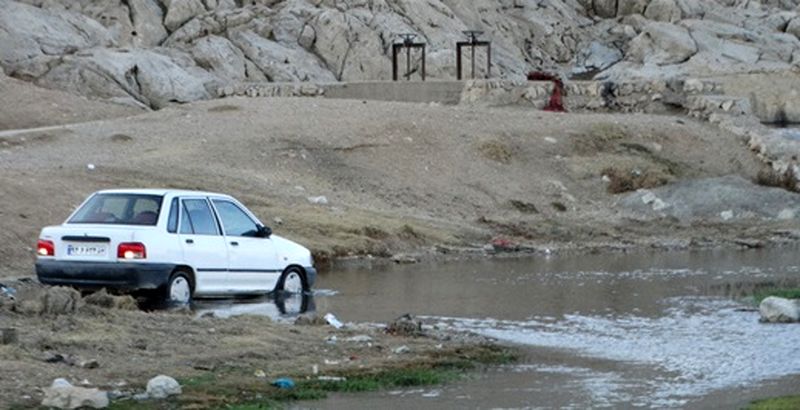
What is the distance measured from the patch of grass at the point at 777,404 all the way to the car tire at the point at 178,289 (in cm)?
756

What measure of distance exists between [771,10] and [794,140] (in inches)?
1481

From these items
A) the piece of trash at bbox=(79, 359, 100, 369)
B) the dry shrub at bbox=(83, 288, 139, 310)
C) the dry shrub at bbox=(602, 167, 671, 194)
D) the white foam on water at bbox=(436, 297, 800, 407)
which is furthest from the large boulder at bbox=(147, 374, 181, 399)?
the dry shrub at bbox=(602, 167, 671, 194)

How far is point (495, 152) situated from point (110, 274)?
789 inches

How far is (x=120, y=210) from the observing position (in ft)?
64.0

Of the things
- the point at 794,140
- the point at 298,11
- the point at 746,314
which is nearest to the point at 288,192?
the point at 746,314

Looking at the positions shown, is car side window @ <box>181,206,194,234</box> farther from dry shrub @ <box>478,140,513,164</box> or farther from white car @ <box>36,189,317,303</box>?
dry shrub @ <box>478,140,513,164</box>

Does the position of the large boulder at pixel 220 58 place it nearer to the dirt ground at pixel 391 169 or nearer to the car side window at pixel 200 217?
the dirt ground at pixel 391 169

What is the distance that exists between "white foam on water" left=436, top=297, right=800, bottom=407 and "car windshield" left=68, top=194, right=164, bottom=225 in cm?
354

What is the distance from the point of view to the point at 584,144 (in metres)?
40.0

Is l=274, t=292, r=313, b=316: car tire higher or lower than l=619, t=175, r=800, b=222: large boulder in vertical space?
higher

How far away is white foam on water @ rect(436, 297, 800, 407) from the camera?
1488cm

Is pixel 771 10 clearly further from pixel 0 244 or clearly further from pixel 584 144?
pixel 0 244

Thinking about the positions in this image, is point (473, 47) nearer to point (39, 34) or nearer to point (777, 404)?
point (39, 34)

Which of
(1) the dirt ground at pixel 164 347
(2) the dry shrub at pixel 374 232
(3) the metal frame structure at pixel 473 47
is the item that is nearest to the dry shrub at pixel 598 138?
(2) the dry shrub at pixel 374 232
